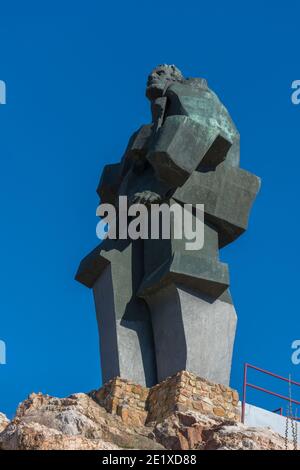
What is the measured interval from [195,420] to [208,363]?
1.79 metres

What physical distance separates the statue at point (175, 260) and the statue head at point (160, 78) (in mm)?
17

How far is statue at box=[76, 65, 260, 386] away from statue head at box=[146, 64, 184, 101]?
0.02m

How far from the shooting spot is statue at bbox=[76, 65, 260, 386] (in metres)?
13.2

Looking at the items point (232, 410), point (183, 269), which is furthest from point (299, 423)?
point (183, 269)

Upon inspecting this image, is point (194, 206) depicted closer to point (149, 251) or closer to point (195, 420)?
point (149, 251)

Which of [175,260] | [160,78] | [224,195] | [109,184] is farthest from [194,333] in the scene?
[160,78]

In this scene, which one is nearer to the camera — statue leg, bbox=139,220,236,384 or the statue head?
statue leg, bbox=139,220,236,384

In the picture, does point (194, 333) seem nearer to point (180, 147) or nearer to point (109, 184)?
point (180, 147)

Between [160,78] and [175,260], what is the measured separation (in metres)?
3.06

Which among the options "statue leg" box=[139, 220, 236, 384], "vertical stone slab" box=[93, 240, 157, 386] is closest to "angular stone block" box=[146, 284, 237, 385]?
"statue leg" box=[139, 220, 236, 384]

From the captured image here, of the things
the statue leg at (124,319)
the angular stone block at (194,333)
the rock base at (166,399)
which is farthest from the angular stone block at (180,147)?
the rock base at (166,399)

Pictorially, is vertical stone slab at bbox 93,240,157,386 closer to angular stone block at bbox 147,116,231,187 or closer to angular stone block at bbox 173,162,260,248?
angular stone block at bbox 173,162,260,248

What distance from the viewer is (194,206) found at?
45.5 ft

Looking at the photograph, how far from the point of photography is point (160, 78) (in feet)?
48.8
